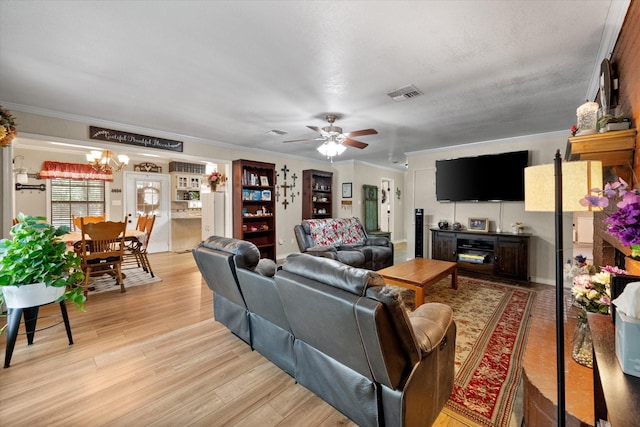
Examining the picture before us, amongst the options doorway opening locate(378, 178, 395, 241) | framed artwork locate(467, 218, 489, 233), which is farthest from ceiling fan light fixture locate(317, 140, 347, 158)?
doorway opening locate(378, 178, 395, 241)

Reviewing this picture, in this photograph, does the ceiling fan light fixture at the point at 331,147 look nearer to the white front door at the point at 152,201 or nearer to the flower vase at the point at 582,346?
the flower vase at the point at 582,346

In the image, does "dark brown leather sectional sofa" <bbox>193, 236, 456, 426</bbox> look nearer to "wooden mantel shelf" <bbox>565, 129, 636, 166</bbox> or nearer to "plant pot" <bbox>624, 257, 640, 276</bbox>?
"plant pot" <bbox>624, 257, 640, 276</bbox>

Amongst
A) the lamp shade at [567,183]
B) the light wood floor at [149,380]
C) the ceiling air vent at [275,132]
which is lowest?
the light wood floor at [149,380]

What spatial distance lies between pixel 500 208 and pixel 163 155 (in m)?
5.75

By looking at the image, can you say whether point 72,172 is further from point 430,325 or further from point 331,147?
point 430,325

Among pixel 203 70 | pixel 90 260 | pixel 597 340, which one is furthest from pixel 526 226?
pixel 90 260

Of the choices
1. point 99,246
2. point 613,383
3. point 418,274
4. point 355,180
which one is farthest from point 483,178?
point 99,246

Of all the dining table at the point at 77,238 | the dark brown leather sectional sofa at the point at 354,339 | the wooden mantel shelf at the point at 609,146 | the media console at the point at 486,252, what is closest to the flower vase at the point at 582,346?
the dark brown leather sectional sofa at the point at 354,339

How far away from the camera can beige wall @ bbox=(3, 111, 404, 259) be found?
3.47m

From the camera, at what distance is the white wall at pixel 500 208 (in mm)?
4410

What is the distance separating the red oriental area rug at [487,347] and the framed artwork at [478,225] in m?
1.09

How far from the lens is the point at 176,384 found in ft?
6.26

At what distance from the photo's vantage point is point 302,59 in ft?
7.22

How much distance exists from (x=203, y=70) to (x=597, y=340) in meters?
2.92
